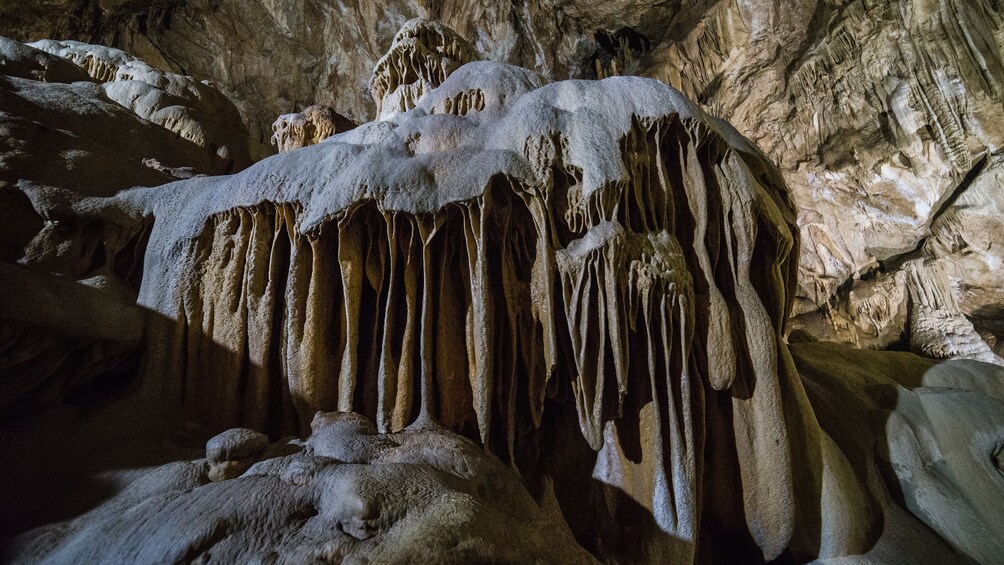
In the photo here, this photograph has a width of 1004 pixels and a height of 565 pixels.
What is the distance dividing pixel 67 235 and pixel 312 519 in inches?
109

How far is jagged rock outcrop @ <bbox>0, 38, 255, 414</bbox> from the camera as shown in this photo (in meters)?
2.65

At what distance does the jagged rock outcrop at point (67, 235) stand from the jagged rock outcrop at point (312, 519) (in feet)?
3.48

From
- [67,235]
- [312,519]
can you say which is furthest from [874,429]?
[67,235]

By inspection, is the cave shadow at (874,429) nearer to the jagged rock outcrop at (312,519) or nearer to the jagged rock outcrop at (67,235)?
the jagged rock outcrop at (312,519)

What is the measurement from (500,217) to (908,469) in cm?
325

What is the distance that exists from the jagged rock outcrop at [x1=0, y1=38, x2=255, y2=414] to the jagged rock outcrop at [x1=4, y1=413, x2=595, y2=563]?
3.48 feet

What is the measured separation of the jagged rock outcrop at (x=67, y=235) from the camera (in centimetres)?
265

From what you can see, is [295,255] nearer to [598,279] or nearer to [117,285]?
[117,285]

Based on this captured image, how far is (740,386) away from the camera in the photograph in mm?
2875

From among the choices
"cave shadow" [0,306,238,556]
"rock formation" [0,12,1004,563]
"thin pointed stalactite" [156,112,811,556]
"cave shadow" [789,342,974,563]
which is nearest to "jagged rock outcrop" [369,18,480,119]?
"rock formation" [0,12,1004,563]

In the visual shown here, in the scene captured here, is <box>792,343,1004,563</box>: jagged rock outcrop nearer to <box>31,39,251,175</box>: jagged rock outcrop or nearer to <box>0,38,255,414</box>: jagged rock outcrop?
<box>0,38,255,414</box>: jagged rock outcrop

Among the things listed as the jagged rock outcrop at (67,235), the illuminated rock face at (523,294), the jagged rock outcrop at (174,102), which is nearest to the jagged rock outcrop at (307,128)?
the jagged rock outcrop at (174,102)

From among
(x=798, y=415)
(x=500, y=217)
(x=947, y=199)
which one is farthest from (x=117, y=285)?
(x=947, y=199)

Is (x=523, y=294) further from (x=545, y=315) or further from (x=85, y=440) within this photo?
(x=85, y=440)
